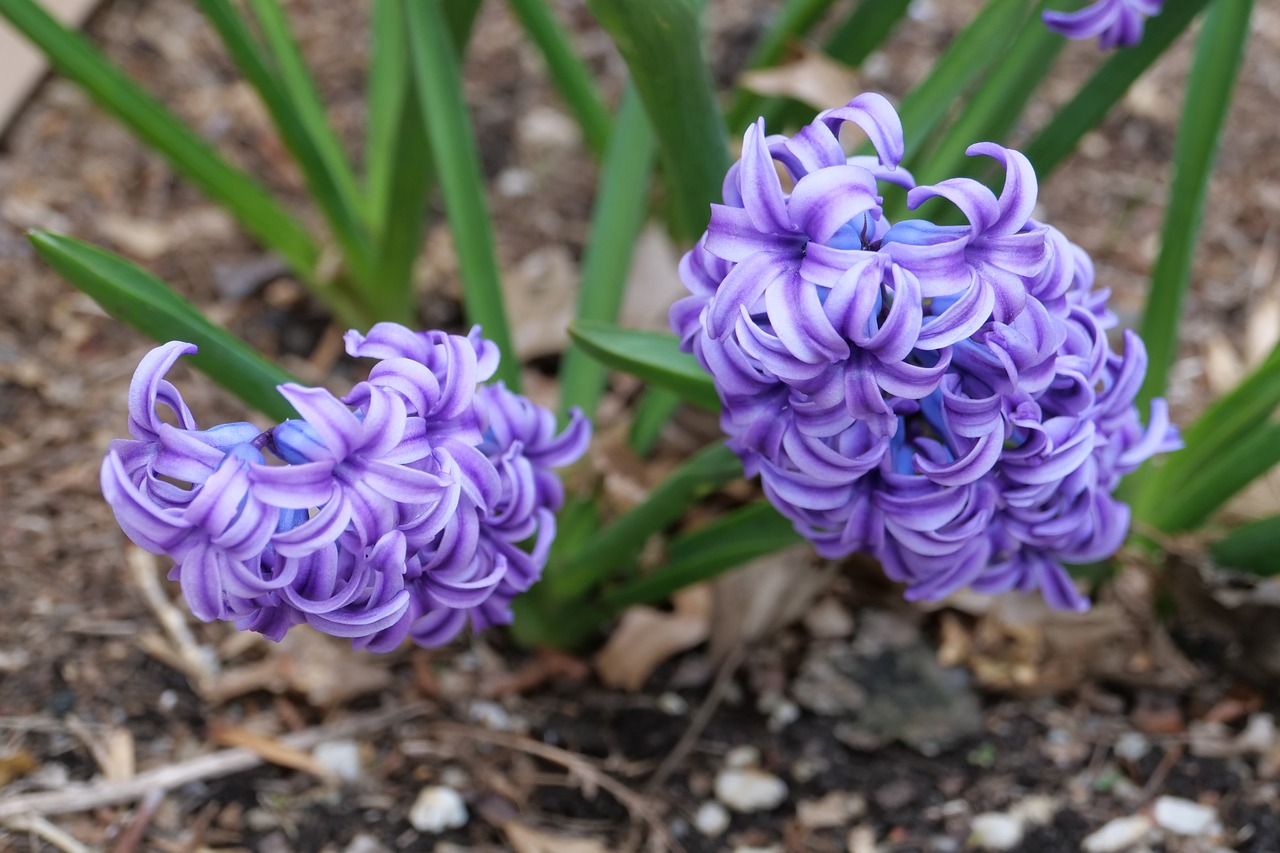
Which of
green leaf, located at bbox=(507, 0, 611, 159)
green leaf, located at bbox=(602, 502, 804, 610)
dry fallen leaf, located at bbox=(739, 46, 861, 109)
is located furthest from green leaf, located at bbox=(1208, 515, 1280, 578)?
green leaf, located at bbox=(507, 0, 611, 159)

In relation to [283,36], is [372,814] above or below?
below

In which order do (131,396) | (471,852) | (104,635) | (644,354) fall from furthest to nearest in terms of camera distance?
(104,635)
(471,852)
(644,354)
(131,396)

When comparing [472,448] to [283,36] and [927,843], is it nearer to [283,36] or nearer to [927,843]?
[927,843]

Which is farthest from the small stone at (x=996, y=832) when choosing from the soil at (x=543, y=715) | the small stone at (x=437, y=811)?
the small stone at (x=437, y=811)

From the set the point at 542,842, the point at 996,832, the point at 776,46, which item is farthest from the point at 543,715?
the point at 776,46

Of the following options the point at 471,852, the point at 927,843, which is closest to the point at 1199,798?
the point at 927,843

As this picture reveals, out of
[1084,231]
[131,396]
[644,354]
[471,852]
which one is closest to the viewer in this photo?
[131,396]

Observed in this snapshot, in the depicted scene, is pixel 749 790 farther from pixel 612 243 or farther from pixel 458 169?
pixel 458 169
